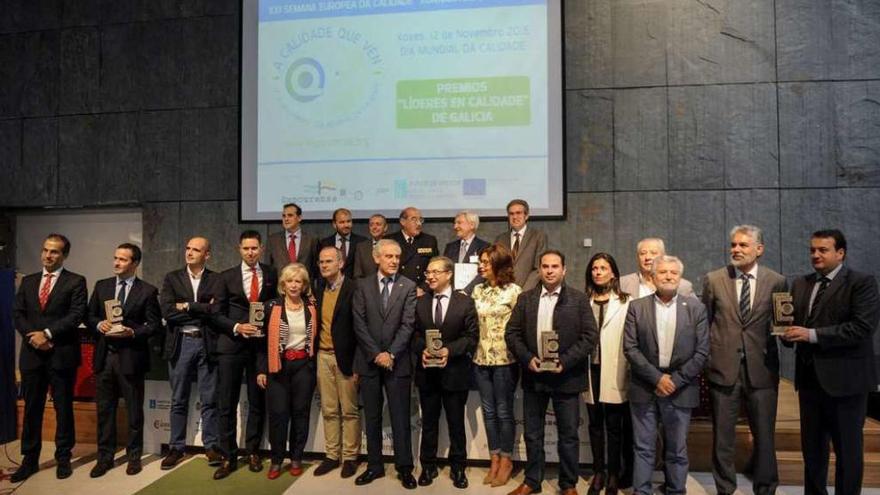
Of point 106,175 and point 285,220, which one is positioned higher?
point 106,175

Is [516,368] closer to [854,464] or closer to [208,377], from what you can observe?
[854,464]

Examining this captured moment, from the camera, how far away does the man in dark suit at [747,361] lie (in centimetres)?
323

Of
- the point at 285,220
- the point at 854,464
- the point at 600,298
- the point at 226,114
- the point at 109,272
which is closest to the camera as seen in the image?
the point at 854,464

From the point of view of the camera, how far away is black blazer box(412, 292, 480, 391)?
11.4ft

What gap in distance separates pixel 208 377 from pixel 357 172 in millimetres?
2587

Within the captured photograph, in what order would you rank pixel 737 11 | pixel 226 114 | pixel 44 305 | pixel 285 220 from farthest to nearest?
1. pixel 226 114
2. pixel 737 11
3. pixel 285 220
4. pixel 44 305

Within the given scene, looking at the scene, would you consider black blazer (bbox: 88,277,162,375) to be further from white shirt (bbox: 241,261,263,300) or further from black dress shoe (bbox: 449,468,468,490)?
black dress shoe (bbox: 449,468,468,490)

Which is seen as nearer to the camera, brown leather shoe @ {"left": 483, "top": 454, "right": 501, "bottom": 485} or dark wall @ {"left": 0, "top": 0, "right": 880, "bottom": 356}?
brown leather shoe @ {"left": 483, "top": 454, "right": 501, "bottom": 485}

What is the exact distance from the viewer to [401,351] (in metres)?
3.60

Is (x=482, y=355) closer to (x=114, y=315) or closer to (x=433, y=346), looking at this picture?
(x=433, y=346)

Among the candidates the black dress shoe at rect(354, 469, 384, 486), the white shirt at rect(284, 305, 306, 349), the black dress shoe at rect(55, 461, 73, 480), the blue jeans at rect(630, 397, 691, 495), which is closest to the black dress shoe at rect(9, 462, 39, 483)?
the black dress shoe at rect(55, 461, 73, 480)

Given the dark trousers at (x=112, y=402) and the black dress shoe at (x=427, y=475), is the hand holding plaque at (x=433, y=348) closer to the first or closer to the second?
the black dress shoe at (x=427, y=475)

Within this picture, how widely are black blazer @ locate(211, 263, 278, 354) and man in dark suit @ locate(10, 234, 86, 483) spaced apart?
955 millimetres

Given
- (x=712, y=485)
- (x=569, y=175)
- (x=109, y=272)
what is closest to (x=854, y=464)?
(x=712, y=485)
